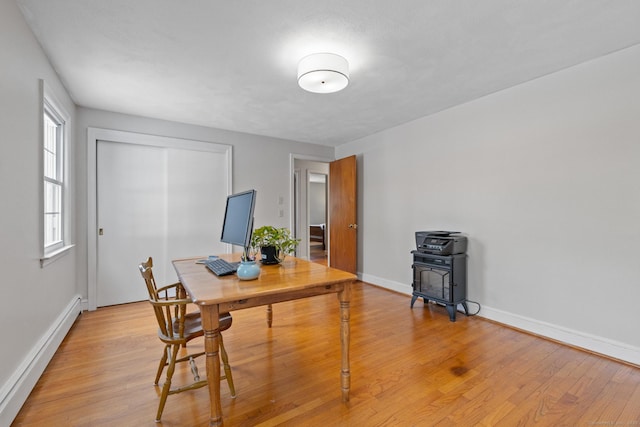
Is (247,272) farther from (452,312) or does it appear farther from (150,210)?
(150,210)

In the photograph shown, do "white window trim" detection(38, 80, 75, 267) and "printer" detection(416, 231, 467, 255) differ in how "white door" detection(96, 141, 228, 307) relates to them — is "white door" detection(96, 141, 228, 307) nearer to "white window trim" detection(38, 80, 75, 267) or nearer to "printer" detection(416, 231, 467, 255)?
"white window trim" detection(38, 80, 75, 267)

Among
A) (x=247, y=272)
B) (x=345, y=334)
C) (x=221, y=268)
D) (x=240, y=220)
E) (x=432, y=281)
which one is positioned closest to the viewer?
(x=247, y=272)

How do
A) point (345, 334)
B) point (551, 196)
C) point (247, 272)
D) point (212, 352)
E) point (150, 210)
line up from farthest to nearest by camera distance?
point (150, 210) → point (551, 196) → point (345, 334) → point (247, 272) → point (212, 352)

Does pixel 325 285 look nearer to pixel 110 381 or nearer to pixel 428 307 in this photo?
pixel 110 381

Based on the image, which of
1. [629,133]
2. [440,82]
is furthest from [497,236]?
[440,82]

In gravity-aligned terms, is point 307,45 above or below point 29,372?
above

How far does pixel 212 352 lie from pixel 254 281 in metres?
0.40

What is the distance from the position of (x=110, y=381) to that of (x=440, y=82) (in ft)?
11.9

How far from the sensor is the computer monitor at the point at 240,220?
175cm

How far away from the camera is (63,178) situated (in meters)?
2.89

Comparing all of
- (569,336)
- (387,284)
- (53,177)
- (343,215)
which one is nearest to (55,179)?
(53,177)

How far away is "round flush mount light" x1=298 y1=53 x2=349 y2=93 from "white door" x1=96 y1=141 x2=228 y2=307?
2407 mm

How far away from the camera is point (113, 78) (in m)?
2.61

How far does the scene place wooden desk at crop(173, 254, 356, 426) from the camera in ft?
4.25
